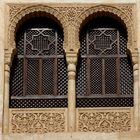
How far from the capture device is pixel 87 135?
1024 centimetres

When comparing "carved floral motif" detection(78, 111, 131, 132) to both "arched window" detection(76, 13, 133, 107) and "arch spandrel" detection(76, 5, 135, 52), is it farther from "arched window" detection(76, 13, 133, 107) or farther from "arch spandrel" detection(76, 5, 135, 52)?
"arch spandrel" detection(76, 5, 135, 52)

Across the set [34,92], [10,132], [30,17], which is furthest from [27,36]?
[10,132]

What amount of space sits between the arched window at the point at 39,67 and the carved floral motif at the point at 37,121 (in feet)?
0.64

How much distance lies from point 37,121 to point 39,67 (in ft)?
3.19

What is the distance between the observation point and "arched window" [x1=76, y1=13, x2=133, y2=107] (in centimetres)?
1081

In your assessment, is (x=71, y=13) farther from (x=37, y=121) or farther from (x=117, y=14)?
(x=37, y=121)

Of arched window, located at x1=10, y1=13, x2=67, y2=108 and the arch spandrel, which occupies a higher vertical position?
the arch spandrel

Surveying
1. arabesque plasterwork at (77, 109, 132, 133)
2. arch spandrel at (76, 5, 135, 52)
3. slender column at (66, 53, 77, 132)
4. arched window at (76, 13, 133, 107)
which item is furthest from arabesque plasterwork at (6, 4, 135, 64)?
arabesque plasterwork at (77, 109, 132, 133)

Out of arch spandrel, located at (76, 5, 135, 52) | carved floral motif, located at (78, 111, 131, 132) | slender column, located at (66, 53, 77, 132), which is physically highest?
arch spandrel, located at (76, 5, 135, 52)

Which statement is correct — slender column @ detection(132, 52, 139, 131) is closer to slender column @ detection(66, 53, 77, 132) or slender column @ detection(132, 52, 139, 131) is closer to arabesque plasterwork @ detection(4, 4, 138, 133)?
arabesque plasterwork @ detection(4, 4, 138, 133)

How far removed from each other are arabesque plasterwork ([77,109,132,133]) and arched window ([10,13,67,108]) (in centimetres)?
44

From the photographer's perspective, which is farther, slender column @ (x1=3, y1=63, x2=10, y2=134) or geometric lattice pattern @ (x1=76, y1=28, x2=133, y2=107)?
geometric lattice pattern @ (x1=76, y1=28, x2=133, y2=107)

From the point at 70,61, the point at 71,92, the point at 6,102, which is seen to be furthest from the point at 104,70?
the point at 6,102

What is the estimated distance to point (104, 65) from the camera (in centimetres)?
1098
